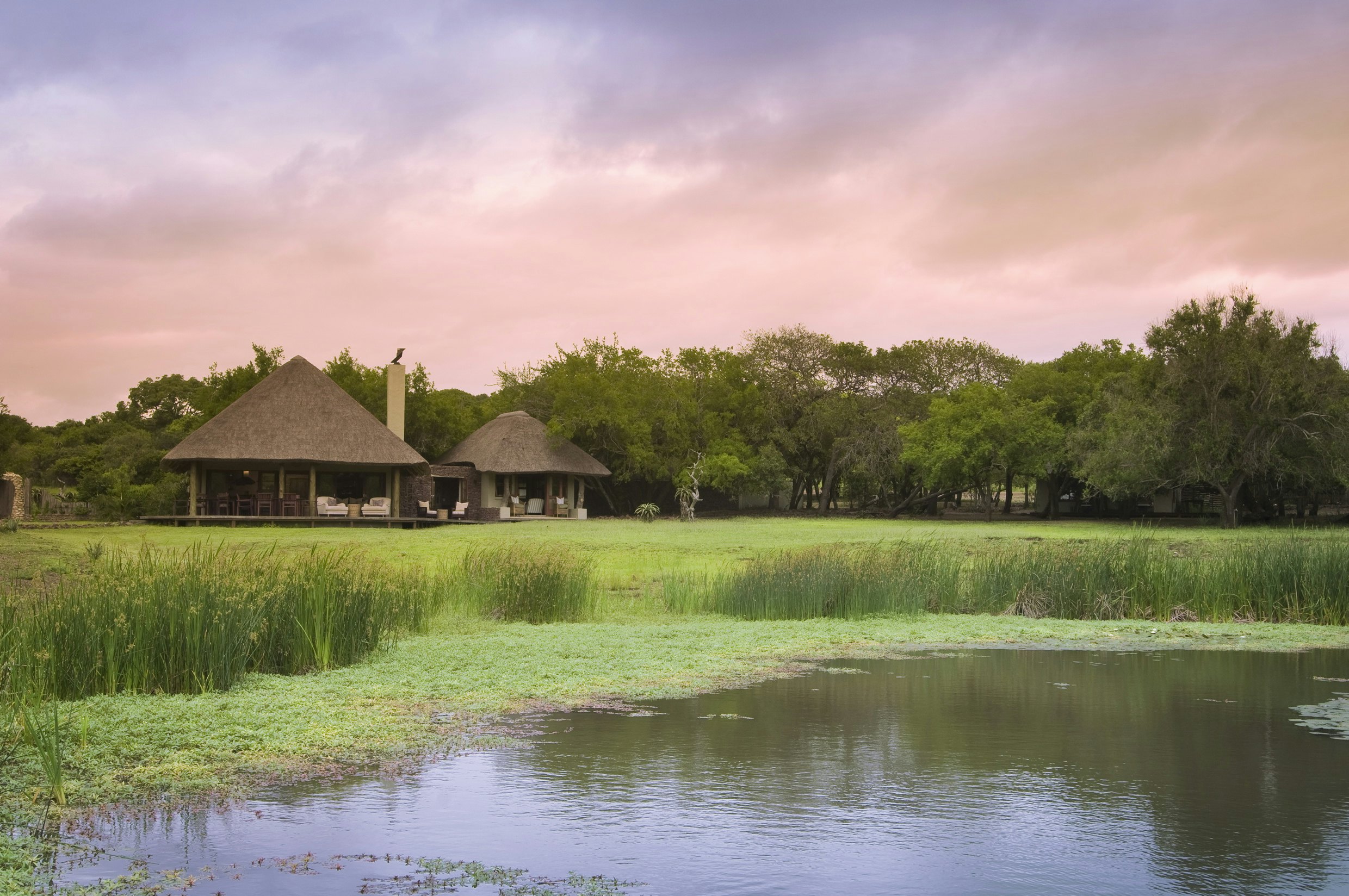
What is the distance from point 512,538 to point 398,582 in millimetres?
10874

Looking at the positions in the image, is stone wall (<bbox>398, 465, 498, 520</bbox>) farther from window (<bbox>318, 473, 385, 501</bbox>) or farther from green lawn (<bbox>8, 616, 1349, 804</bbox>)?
green lawn (<bbox>8, 616, 1349, 804</bbox>)

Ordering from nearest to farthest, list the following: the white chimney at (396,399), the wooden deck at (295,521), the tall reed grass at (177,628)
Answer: the tall reed grass at (177,628)
the wooden deck at (295,521)
the white chimney at (396,399)

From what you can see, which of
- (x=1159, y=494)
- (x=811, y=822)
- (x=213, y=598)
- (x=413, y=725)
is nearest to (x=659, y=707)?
(x=413, y=725)

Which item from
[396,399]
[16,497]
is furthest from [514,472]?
[16,497]

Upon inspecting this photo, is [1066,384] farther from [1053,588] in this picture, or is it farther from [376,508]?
[1053,588]

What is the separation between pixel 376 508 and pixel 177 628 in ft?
74.1

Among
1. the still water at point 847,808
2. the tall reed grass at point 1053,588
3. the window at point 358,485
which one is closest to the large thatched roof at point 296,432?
the window at point 358,485

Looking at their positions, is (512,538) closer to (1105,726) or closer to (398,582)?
(398,582)

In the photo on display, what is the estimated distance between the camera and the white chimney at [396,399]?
3183cm

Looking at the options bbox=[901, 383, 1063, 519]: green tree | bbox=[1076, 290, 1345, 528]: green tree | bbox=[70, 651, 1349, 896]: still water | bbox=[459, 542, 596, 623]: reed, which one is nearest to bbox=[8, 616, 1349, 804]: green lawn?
bbox=[459, 542, 596, 623]: reed

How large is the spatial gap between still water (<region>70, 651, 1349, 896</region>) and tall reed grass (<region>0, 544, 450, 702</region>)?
2.17 meters

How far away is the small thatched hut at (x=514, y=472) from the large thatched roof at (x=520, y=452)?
0.02 m

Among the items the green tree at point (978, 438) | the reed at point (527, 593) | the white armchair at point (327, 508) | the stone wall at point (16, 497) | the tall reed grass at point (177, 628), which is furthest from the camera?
the green tree at point (978, 438)

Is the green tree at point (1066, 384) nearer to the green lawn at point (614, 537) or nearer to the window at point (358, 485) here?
the green lawn at point (614, 537)
